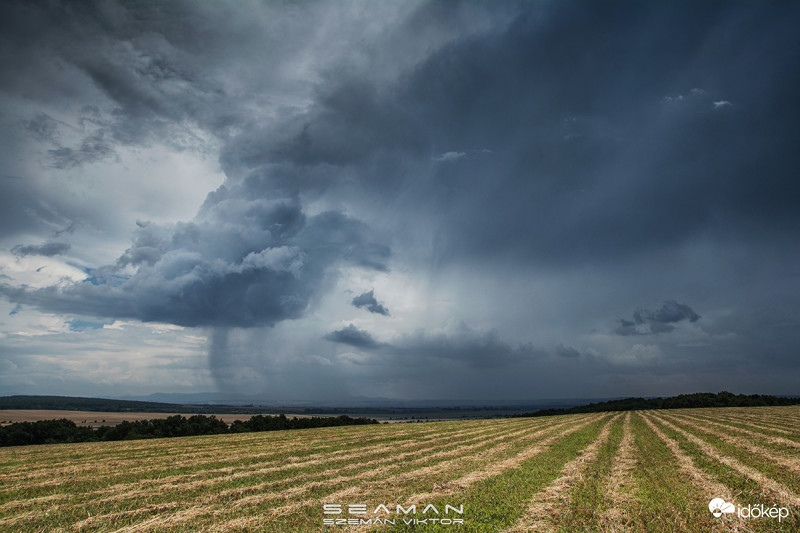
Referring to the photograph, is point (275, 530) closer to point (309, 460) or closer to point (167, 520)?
point (167, 520)

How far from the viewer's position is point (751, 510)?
A: 12.1 m

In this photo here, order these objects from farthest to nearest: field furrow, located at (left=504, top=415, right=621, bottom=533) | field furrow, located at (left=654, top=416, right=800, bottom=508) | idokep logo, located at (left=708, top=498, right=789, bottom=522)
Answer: field furrow, located at (left=654, top=416, right=800, bottom=508), idokep logo, located at (left=708, top=498, right=789, bottom=522), field furrow, located at (left=504, top=415, right=621, bottom=533)

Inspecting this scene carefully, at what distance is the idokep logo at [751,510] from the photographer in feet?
38.2

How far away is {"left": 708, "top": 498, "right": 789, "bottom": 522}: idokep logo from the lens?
11.6m

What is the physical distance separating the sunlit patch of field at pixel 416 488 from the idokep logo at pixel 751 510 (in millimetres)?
215

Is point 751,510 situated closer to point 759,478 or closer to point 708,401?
point 759,478

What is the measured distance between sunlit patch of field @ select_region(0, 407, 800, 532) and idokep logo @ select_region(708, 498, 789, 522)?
0.71 feet

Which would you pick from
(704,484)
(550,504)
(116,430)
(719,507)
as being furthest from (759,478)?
(116,430)

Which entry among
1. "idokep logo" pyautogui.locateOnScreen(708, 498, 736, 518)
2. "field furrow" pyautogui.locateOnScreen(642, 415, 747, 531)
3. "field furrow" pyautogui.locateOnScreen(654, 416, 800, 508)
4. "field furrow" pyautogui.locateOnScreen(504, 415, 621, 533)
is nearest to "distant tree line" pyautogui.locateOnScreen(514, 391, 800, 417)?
"field furrow" pyautogui.locateOnScreen(654, 416, 800, 508)

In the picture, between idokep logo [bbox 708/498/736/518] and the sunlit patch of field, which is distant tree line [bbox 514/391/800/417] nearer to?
the sunlit patch of field

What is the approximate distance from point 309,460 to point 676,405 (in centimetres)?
13933

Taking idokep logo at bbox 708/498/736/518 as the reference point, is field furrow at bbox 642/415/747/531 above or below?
below

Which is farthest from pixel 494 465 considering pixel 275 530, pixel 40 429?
pixel 40 429

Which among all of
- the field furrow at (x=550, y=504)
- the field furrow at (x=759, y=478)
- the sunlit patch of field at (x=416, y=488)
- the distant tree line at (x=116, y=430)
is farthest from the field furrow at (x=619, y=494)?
the distant tree line at (x=116, y=430)
